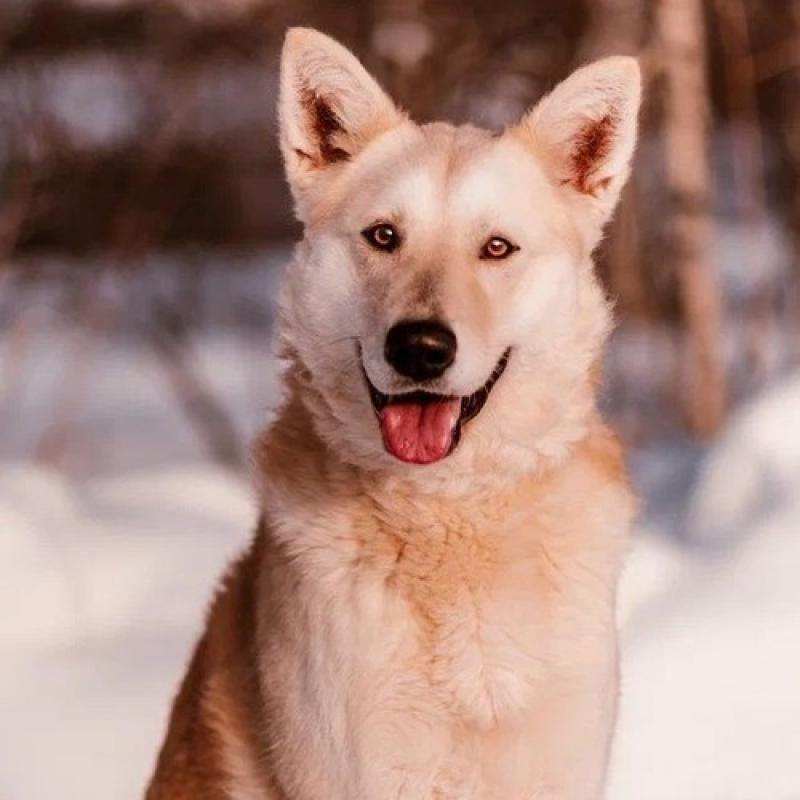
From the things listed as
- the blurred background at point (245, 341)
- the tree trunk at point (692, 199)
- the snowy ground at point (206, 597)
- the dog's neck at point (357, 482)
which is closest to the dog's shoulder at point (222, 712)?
the dog's neck at point (357, 482)

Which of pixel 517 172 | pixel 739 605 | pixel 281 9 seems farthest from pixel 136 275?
pixel 517 172

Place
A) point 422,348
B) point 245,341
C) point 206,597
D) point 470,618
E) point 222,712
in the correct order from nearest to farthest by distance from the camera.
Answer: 1. point 422,348
2. point 470,618
3. point 222,712
4. point 206,597
5. point 245,341

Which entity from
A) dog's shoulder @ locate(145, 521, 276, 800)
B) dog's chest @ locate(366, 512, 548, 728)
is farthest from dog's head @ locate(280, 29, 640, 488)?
dog's shoulder @ locate(145, 521, 276, 800)

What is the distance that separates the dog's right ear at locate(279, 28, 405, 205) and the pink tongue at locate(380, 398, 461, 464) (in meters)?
0.61

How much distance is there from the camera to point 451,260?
321cm

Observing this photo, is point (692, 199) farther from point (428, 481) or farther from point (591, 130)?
point (428, 481)

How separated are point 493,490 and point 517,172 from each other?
26.1 inches

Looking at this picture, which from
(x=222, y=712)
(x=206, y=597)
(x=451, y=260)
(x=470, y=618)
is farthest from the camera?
(x=206, y=597)

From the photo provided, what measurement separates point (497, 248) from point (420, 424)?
1.33 ft

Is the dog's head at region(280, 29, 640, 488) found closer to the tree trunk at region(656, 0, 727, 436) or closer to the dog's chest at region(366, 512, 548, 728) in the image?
the dog's chest at region(366, 512, 548, 728)

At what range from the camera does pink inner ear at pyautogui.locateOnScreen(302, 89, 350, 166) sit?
3477mm

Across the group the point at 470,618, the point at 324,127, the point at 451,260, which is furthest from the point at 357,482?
the point at 324,127

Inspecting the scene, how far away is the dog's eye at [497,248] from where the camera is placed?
3.28m

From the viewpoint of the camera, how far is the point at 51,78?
8578 millimetres
